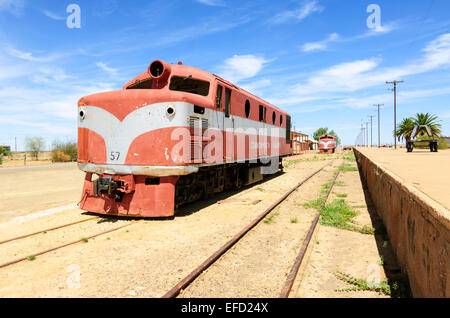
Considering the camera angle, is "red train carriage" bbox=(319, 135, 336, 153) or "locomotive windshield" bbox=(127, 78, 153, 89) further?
→ "red train carriage" bbox=(319, 135, 336, 153)

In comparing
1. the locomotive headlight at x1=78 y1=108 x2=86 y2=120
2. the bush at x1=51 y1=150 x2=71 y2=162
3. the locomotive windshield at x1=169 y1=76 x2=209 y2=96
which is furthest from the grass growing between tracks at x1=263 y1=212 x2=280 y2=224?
the bush at x1=51 y1=150 x2=71 y2=162

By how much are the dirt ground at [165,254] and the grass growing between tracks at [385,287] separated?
15cm

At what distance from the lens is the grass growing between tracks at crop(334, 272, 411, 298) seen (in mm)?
3295

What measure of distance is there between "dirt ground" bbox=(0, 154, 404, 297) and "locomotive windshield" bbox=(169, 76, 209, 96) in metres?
3.29

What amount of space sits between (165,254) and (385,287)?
10.2 ft

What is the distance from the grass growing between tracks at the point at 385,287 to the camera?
329 cm

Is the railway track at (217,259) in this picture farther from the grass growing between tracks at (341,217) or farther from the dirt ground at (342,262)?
the grass growing between tracks at (341,217)

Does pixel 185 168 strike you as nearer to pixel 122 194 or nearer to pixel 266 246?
pixel 122 194

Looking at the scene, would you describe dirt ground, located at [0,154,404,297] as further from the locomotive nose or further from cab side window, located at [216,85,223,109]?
the locomotive nose

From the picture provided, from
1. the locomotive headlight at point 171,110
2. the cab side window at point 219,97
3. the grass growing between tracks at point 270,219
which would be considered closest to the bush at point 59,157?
the cab side window at point 219,97

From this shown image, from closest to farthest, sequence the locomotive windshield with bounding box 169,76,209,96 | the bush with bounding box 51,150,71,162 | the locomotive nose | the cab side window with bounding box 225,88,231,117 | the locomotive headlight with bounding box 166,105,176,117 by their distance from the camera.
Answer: the locomotive headlight with bounding box 166,105,176,117 < the locomotive nose < the locomotive windshield with bounding box 169,76,209,96 < the cab side window with bounding box 225,88,231,117 < the bush with bounding box 51,150,71,162

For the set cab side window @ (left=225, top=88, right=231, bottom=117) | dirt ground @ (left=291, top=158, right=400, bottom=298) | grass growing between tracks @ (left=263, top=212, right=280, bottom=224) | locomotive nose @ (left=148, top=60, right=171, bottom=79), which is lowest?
dirt ground @ (left=291, top=158, right=400, bottom=298)
